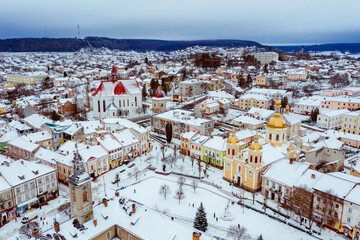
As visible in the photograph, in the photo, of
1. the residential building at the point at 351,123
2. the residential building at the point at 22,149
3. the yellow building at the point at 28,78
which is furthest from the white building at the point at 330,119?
the yellow building at the point at 28,78

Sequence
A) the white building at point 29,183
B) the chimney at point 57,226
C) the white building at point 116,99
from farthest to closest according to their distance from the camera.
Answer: the white building at point 116,99 → the white building at point 29,183 → the chimney at point 57,226

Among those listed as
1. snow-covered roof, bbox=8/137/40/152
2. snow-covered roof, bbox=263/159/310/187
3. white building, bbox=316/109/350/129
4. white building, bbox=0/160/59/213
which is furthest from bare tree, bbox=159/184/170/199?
white building, bbox=316/109/350/129

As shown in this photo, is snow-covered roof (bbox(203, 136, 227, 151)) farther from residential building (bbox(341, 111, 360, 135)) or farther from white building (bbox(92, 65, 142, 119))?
white building (bbox(92, 65, 142, 119))

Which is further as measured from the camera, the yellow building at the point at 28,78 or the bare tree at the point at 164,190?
the yellow building at the point at 28,78

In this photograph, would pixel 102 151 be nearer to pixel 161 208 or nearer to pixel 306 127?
pixel 161 208

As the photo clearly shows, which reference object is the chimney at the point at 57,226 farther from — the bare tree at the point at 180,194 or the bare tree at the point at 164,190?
the bare tree at the point at 180,194

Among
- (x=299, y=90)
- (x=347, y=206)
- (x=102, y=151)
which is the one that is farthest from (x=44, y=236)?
(x=299, y=90)
